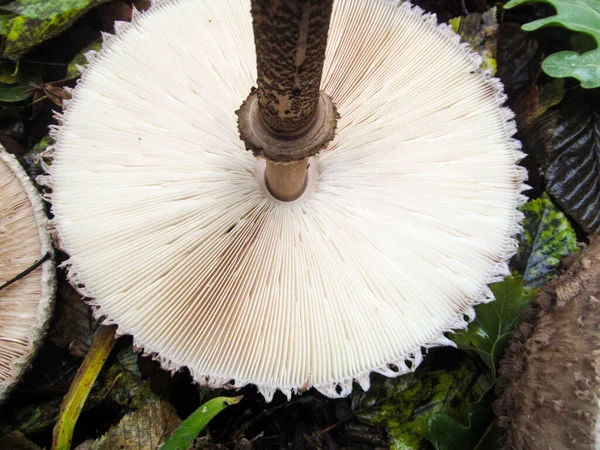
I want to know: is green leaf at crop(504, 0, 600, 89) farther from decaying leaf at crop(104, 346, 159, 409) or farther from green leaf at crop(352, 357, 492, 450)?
decaying leaf at crop(104, 346, 159, 409)

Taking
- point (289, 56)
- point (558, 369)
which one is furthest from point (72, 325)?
point (558, 369)

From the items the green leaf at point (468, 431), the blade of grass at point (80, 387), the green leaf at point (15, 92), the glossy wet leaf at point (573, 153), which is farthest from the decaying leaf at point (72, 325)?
the glossy wet leaf at point (573, 153)

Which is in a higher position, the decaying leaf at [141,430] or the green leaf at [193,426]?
the green leaf at [193,426]

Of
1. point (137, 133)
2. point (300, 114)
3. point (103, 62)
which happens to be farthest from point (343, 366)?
point (103, 62)

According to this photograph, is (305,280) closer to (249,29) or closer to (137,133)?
(137,133)

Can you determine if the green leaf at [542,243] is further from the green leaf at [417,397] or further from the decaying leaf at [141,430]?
the decaying leaf at [141,430]
